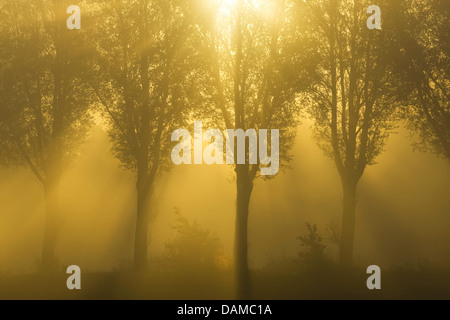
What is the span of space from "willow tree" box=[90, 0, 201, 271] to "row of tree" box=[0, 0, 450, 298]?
0.20 ft

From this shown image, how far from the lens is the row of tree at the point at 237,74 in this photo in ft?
92.0

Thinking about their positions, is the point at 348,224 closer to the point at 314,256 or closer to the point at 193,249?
the point at 314,256

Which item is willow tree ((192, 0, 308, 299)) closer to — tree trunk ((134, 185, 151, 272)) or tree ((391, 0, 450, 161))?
tree trunk ((134, 185, 151, 272))

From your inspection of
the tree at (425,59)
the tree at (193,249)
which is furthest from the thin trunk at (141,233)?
the tree at (425,59)

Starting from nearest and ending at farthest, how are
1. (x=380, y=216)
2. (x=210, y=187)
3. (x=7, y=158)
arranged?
(x=7, y=158) < (x=380, y=216) < (x=210, y=187)

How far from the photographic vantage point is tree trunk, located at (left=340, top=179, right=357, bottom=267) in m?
28.3

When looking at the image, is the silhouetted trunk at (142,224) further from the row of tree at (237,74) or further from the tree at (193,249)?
the tree at (193,249)

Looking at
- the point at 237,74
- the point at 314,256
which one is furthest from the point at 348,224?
the point at 237,74

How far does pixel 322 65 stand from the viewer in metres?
30.2

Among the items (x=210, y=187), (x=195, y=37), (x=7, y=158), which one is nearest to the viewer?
(x=195, y=37)

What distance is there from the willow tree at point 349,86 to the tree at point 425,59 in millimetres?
987
